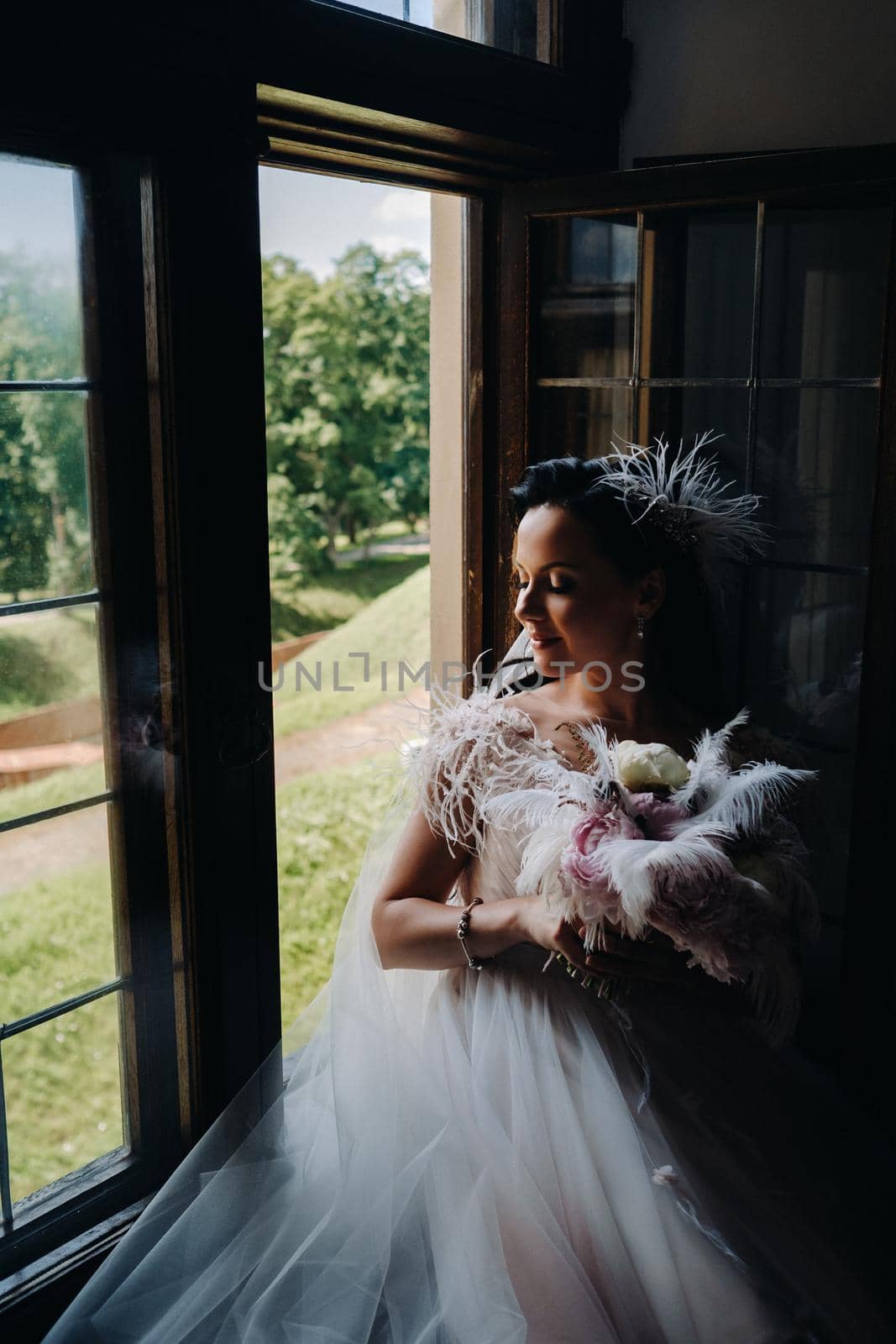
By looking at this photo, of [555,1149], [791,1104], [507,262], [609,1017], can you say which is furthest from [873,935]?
[507,262]

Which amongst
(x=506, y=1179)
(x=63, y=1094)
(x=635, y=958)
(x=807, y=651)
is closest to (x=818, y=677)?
(x=807, y=651)

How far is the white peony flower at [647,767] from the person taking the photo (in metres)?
1.56

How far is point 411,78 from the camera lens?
1.92m

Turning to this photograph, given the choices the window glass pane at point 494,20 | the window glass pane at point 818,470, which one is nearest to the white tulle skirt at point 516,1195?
the window glass pane at point 818,470

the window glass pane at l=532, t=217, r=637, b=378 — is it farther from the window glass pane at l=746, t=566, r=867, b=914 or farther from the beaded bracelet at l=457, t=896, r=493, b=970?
the beaded bracelet at l=457, t=896, r=493, b=970

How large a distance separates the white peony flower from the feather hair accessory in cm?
46

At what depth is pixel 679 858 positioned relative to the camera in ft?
4.67

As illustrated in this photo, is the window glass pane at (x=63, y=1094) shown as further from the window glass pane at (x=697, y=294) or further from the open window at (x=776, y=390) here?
the window glass pane at (x=697, y=294)

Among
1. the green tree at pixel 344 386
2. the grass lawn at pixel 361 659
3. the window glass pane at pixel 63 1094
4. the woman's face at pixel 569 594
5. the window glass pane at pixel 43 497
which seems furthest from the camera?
the green tree at pixel 344 386

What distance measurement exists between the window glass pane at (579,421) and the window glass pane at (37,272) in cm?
99

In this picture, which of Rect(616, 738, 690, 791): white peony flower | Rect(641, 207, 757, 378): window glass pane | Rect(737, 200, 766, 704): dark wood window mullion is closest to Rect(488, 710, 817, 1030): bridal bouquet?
Rect(616, 738, 690, 791): white peony flower

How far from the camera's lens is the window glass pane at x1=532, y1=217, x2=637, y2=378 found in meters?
2.19

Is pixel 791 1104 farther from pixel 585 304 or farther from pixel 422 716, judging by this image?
pixel 585 304

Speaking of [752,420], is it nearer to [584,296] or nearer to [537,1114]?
[584,296]
